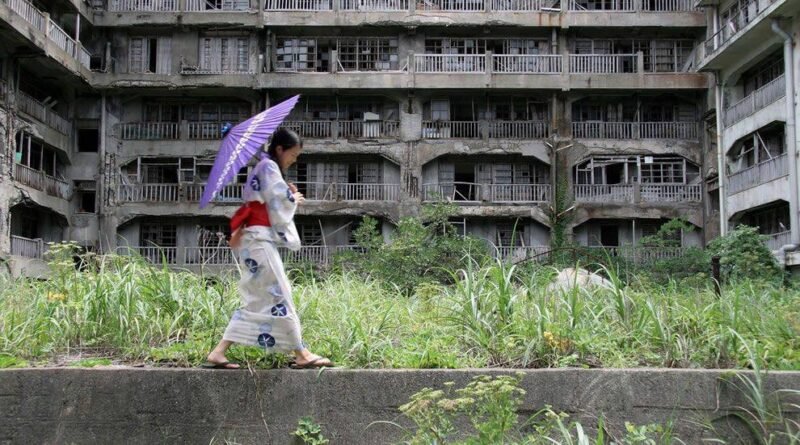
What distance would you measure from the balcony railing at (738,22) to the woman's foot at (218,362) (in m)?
24.6

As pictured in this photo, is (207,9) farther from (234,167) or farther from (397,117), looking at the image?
(234,167)

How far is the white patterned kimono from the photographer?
5.02 metres

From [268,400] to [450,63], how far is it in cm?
2828

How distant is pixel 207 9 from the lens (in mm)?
33156

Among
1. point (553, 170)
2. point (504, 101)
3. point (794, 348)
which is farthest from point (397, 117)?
point (794, 348)

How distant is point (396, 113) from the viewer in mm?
32438

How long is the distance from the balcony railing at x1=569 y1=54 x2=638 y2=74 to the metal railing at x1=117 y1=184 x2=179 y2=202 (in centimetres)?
1747

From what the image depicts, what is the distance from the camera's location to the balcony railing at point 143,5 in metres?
32.1

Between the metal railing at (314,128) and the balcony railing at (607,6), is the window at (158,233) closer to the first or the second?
the metal railing at (314,128)

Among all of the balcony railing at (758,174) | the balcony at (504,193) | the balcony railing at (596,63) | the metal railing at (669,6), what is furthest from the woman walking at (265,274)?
the metal railing at (669,6)

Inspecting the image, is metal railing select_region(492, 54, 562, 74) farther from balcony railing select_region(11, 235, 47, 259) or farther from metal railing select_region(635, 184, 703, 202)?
balcony railing select_region(11, 235, 47, 259)

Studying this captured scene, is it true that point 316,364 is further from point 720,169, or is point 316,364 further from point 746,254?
point 720,169

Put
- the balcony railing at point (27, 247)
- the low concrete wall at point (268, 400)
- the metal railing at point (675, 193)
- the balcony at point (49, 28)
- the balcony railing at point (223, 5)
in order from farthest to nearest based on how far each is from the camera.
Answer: the balcony railing at point (223, 5), the metal railing at point (675, 193), the balcony railing at point (27, 247), the balcony at point (49, 28), the low concrete wall at point (268, 400)

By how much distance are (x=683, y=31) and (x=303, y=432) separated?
105 ft
